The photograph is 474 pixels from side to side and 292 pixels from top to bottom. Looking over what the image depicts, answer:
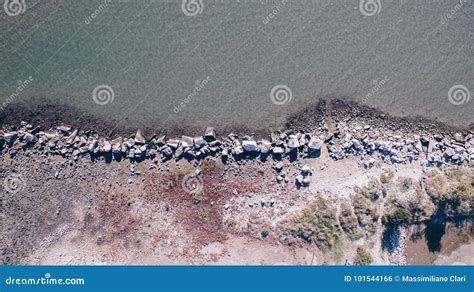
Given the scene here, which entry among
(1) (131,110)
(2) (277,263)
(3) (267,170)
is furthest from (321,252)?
(1) (131,110)

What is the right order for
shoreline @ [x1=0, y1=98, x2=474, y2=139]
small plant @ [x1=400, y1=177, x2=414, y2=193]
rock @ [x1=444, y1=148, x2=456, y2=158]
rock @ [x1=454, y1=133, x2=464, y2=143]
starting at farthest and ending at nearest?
rock @ [x1=454, y1=133, x2=464, y2=143], rock @ [x1=444, y1=148, x2=456, y2=158], shoreline @ [x1=0, y1=98, x2=474, y2=139], small plant @ [x1=400, y1=177, x2=414, y2=193]

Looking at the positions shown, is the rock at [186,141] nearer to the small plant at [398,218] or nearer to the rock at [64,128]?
the rock at [64,128]

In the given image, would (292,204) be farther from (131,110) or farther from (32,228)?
(32,228)

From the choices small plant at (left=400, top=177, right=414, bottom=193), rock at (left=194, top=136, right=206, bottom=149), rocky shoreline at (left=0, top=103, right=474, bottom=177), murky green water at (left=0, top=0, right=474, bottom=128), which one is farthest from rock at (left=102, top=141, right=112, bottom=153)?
small plant at (left=400, top=177, right=414, bottom=193)

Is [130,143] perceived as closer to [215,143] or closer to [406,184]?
[215,143]

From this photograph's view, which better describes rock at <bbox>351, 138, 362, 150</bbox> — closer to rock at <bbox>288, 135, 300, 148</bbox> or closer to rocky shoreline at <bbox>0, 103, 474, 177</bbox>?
rocky shoreline at <bbox>0, 103, 474, 177</bbox>
